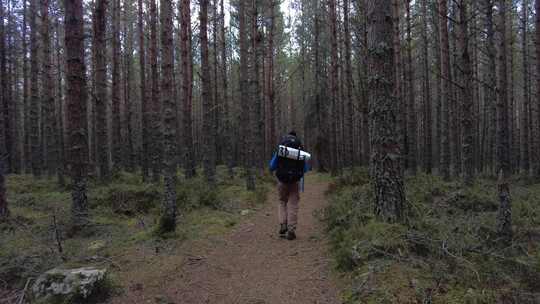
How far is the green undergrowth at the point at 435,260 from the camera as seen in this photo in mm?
3361

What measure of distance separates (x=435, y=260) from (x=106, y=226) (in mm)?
6042

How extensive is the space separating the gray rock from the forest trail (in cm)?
52

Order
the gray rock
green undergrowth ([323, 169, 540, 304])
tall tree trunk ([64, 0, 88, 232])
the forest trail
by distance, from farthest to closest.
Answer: tall tree trunk ([64, 0, 88, 232]) < the forest trail < the gray rock < green undergrowth ([323, 169, 540, 304])

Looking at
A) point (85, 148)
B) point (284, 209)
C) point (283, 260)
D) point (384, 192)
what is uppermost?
point (85, 148)

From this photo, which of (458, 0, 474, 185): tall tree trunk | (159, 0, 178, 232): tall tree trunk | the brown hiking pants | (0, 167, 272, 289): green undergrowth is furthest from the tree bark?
(458, 0, 474, 185): tall tree trunk

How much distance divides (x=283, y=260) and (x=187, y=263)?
151 cm

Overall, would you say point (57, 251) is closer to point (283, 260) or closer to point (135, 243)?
point (135, 243)

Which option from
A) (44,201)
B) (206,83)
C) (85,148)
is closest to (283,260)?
(85,148)

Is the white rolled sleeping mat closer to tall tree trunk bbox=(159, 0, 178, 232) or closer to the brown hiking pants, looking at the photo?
the brown hiking pants

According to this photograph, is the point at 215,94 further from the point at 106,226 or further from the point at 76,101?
the point at 106,226

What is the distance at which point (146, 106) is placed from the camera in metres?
16.0

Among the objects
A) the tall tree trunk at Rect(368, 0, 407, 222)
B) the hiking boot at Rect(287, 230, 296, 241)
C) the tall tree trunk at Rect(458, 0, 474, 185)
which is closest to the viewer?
the tall tree trunk at Rect(368, 0, 407, 222)

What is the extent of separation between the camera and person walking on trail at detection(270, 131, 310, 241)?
665cm

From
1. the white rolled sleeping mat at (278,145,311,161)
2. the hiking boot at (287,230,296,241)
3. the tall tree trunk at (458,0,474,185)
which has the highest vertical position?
the tall tree trunk at (458,0,474,185)
